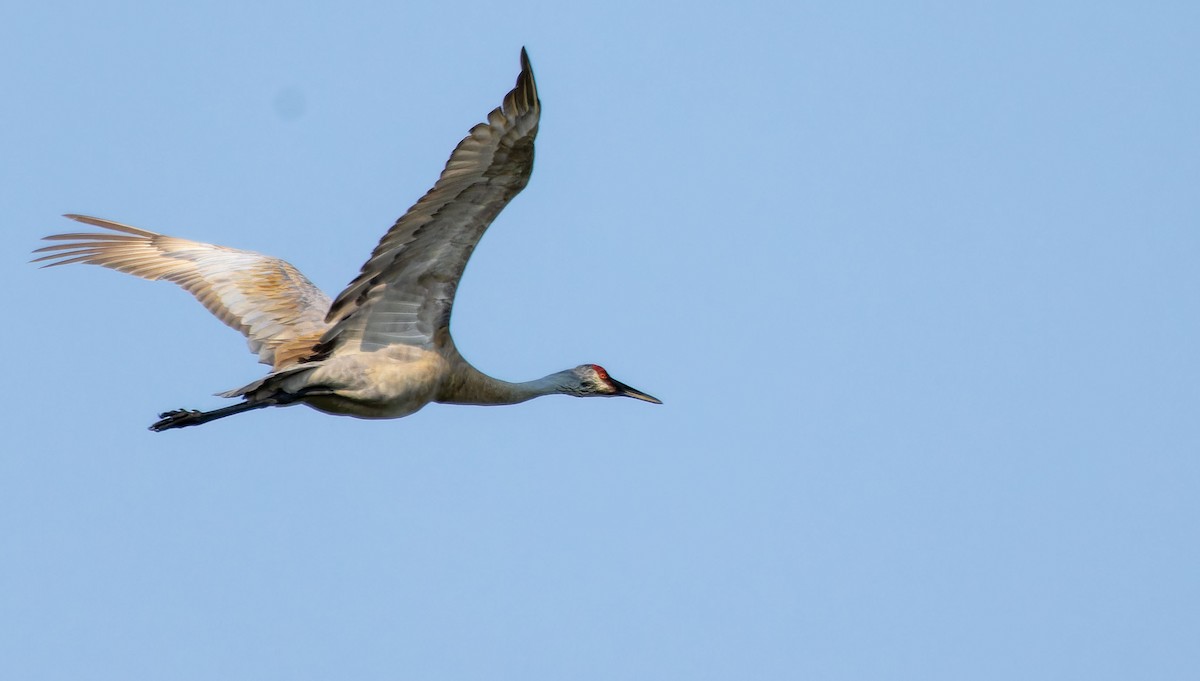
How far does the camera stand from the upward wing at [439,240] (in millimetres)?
9219

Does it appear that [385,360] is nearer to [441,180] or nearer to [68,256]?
[441,180]

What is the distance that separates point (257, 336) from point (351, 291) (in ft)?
5.70

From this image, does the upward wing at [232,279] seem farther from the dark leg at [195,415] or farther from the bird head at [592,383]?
the bird head at [592,383]

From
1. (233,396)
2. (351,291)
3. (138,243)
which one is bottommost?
(233,396)

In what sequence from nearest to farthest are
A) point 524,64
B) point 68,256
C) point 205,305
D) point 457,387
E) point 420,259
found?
point 524,64 < point 420,259 < point 457,387 < point 205,305 < point 68,256

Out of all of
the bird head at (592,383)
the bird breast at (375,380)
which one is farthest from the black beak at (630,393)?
the bird breast at (375,380)

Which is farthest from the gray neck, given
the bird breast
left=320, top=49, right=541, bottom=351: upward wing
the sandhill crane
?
left=320, top=49, right=541, bottom=351: upward wing

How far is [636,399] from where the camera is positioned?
41.9 feet

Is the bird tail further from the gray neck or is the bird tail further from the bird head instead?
the bird head

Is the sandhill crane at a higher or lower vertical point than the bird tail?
higher

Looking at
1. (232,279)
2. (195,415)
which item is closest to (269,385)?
(195,415)

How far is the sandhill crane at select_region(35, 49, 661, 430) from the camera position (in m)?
9.41

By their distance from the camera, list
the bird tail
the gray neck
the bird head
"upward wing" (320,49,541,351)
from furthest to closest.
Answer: the bird head
the gray neck
the bird tail
"upward wing" (320,49,541,351)

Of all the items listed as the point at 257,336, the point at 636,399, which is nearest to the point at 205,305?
the point at 257,336
